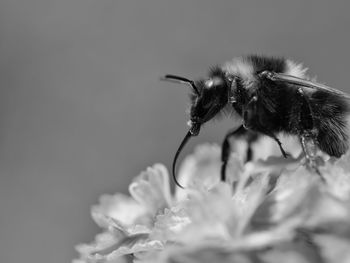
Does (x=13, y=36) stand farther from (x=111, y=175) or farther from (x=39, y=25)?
(x=111, y=175)

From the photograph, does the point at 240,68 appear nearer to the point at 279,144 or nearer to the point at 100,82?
the point at 279,144

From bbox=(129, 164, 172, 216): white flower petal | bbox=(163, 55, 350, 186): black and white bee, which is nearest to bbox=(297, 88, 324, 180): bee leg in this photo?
bbox=(163, 55, 350, 186): black and white bee

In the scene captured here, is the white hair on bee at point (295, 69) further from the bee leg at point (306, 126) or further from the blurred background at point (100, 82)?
the blurred background at point (100, 82)

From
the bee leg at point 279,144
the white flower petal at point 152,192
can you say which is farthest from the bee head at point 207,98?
the bee leg at point 279,144

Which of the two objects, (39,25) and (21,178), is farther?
(39,25)

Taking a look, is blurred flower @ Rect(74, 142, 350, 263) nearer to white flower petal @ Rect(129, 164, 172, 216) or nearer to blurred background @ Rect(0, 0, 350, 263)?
white flower petal @ Rect(129, 164, 172, 216)

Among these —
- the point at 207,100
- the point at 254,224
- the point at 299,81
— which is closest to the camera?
the point at 254,224

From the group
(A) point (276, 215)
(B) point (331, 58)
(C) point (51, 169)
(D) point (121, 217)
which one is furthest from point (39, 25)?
(A) point (276, 215)

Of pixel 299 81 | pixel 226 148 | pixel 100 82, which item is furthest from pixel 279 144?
pixel 100 82
